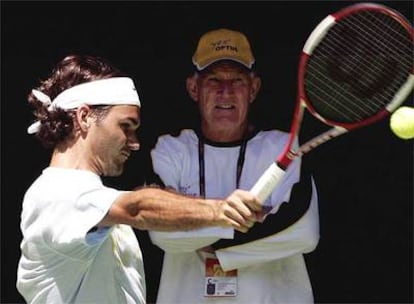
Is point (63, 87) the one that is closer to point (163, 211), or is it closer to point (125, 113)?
point (125, 113)

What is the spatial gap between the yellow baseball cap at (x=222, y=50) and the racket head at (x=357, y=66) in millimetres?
831

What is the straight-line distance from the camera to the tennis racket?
A: 4.96 meters

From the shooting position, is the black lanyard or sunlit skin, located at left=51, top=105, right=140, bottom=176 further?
the black lanyard

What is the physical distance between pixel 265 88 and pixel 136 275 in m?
2.56

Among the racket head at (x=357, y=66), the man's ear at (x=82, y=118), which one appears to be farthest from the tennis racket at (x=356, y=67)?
the man's ear at (x=82, y=118)

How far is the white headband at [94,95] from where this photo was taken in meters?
4.98

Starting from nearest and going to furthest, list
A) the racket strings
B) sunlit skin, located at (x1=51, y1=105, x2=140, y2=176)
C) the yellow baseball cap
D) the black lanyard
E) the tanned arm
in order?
the tanned arm → sunlit skin, located at (x1=51, y1=105, x2=140, y2=176) → the racket strings → the black lanyard → the yellow baseball cap

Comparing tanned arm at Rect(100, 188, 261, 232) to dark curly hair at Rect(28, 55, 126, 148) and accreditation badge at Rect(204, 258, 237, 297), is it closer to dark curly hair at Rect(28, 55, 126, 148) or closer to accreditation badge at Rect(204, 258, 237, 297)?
dark curly hair at Rect(28, 55, 126, 148)

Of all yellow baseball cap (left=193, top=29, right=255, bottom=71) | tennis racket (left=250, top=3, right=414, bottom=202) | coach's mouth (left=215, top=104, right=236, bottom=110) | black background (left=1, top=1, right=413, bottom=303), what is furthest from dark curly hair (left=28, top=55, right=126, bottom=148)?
black background (left=1, top=1, right=413, bottom=303)

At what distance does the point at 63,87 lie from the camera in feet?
16.6

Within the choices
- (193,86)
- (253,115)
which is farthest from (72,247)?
(253,115)

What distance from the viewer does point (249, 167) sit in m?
5.91

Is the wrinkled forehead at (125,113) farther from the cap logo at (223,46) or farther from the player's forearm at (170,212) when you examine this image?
the cap logo at (223,46)

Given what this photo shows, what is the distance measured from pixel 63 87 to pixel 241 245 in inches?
41.1
